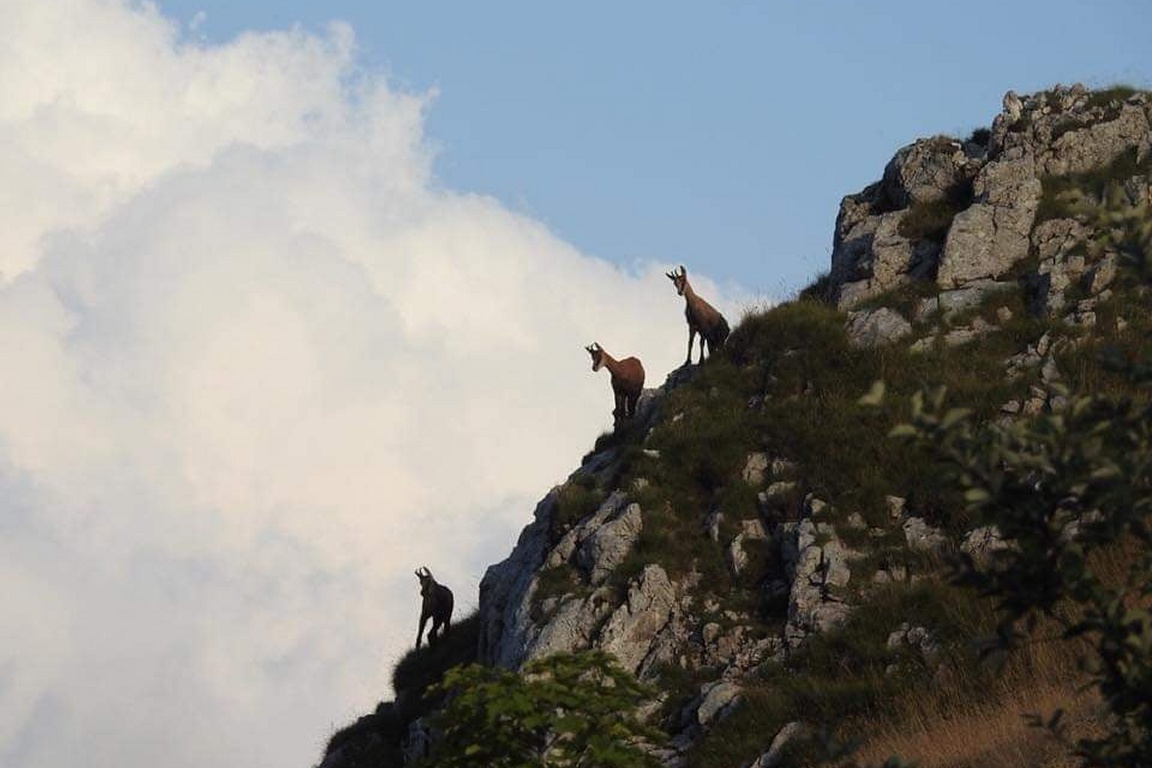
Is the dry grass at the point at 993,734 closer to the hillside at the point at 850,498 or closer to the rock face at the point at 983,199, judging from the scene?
the hillside at the point at 850,498

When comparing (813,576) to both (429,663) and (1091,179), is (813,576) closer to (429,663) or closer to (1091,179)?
(1091,179)

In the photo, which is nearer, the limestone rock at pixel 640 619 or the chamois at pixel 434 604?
the limestone rock at pixel 640 619

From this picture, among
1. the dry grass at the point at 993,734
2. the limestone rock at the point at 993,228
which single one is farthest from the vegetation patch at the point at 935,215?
the dry grass at the point at 993,734

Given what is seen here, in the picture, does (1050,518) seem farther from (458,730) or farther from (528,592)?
(528,592)

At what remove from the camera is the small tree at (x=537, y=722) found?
16.4m

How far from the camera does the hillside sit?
22.6 m

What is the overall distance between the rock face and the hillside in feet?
0.17

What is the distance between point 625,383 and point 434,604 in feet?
21.3

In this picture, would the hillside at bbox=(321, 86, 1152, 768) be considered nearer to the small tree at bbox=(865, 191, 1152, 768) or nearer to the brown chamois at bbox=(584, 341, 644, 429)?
the brown chamois at bbox=(584, 341, 644, 429)

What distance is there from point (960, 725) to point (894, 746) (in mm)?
813

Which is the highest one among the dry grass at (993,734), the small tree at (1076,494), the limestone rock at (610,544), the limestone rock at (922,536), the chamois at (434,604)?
the chamois at (434,604)

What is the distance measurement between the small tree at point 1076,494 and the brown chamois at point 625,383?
2553 centimetres

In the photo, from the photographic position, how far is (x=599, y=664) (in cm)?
1744

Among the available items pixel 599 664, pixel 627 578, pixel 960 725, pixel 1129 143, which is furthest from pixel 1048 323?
pixel 599 664
